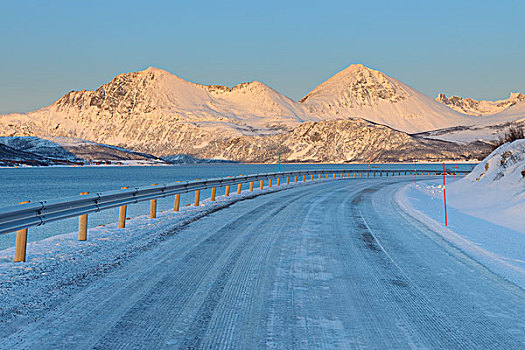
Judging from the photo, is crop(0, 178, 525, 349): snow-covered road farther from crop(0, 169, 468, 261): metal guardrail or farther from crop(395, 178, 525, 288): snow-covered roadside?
crop(0, 169, 468, 261): metal guardrail

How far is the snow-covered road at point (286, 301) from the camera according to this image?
4.71 meters

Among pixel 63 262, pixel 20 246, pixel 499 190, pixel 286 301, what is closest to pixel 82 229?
pixel 20 246

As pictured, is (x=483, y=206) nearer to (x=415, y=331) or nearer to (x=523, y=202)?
(x=523, y=202)

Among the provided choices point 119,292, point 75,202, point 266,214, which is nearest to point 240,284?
point 119,292

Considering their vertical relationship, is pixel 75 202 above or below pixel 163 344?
above

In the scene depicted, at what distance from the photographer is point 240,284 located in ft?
22.0

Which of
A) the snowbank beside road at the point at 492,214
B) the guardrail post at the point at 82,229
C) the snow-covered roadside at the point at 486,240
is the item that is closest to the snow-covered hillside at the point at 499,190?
the snowbank beside road at the point at 492,214

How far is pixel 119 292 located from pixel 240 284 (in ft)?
5.15

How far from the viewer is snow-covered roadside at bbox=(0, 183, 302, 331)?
20.0 ft

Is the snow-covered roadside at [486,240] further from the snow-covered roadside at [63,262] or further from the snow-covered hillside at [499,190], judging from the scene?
the snow-covered roadside at [63,262]

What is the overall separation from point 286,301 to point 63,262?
4315 millimetres

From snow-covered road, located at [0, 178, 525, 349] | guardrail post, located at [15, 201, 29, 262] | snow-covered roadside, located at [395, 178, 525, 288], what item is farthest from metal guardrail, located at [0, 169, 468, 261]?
snow-covered roadside, located at [395, 178, 525, 288]

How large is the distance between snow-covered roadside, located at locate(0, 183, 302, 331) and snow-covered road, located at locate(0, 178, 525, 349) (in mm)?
283

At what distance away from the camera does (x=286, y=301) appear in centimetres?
592
